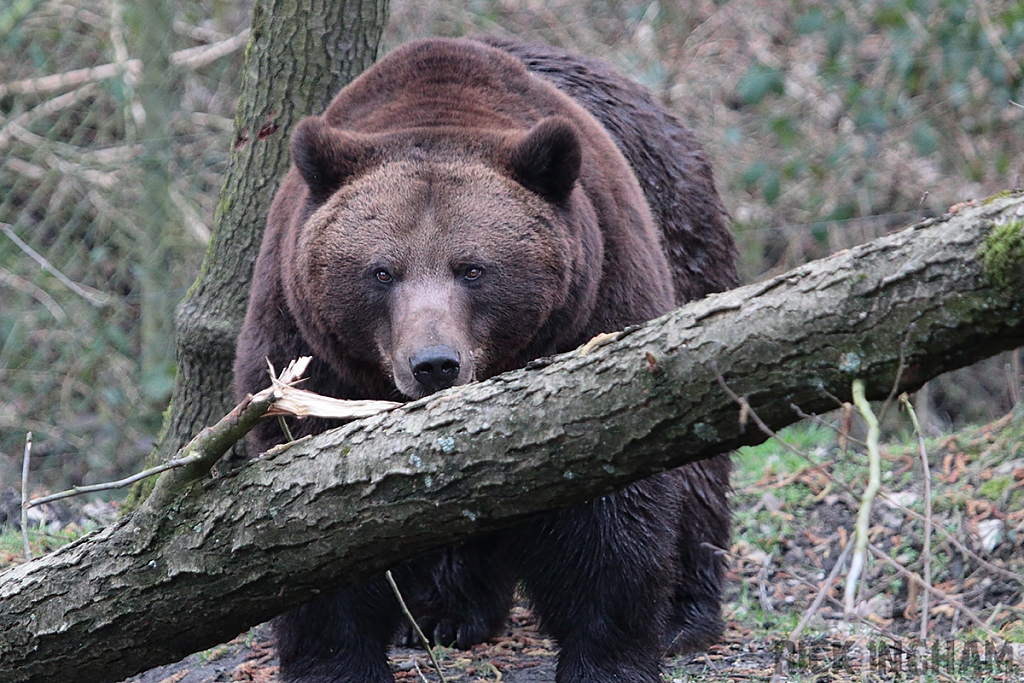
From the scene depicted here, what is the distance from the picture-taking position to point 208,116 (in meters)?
9.11

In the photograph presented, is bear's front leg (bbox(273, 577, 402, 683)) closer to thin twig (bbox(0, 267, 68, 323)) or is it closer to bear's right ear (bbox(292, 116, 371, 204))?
bear's right ear (bbox(292, 116, 371, 204))

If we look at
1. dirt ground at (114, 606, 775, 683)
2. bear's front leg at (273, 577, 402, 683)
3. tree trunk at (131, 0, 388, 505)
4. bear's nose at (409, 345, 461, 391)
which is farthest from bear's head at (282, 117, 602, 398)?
dirt ground at (114, 606, 775, 683)

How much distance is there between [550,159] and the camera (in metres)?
3.98

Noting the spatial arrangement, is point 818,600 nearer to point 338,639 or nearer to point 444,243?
point 444,243

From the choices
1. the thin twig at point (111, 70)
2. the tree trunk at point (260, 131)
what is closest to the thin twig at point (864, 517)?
the tree trunk at point (260, 131)

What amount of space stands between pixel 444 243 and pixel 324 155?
0.56 metres

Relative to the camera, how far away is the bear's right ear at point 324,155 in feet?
13.2

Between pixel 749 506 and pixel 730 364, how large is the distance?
4468 mm

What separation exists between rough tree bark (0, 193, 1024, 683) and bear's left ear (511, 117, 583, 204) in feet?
4.78

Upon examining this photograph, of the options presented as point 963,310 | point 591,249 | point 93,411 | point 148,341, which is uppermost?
point 963,310

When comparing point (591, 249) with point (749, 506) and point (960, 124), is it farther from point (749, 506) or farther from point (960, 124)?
point (960, 124)

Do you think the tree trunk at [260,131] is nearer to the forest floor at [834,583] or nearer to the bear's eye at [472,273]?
the forest floor at [834,583]

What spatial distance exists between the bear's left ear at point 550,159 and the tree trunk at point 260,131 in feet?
5.68

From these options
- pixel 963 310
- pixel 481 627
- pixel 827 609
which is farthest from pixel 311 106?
pixel 963 310
